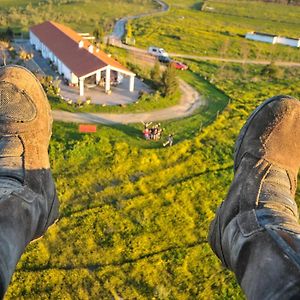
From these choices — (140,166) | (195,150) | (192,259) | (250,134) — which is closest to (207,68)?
(195,150)

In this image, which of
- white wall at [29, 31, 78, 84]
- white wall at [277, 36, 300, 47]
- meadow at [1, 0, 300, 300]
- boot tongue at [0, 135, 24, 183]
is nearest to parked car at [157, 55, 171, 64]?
white wall at [29, 31, 78, 84]

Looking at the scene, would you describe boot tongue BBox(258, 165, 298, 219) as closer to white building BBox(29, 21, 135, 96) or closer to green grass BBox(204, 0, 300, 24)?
white building BBox(29, 21, 135, 96)

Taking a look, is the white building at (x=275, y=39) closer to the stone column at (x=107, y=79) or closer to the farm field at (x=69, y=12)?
Answer: the farm field at (x=69, y=12)

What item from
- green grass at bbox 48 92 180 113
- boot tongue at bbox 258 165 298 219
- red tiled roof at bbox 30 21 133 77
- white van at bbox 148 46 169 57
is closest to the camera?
boot tongue at bbox 258 165 298 219

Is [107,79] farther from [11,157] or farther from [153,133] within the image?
[11,157]

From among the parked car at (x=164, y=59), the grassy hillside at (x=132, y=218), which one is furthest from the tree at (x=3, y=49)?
the grassy hillside at (x=132, y=218)

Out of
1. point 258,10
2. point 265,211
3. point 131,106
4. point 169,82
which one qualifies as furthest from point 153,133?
point 258,10

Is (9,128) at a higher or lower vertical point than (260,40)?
higher

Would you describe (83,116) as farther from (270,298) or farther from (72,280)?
(270,298)
